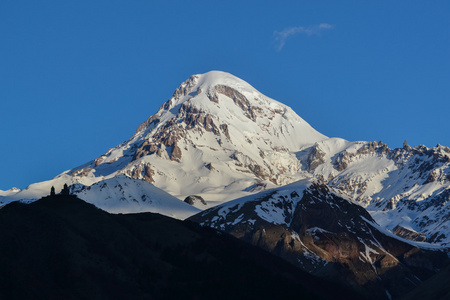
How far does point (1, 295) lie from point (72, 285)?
2374 cm

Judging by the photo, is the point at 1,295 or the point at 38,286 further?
the point at 38,286

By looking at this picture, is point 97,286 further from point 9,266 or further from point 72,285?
point 9,266

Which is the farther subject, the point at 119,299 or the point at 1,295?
the point at 119,299

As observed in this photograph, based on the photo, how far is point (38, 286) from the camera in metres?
188

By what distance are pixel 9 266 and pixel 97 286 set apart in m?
19.0

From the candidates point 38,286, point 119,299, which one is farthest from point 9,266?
point 119,299

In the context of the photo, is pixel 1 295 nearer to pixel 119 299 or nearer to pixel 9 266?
pixel 9 266

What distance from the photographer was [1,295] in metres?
174

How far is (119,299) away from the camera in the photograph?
198 metres

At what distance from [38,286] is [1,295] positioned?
1411 cm

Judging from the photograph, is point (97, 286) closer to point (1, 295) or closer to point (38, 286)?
point (38, 286)

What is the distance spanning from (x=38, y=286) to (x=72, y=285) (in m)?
9.87

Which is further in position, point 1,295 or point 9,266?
point 9,266

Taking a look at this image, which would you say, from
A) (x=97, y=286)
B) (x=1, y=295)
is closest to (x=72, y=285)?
(x=97, y=286)
